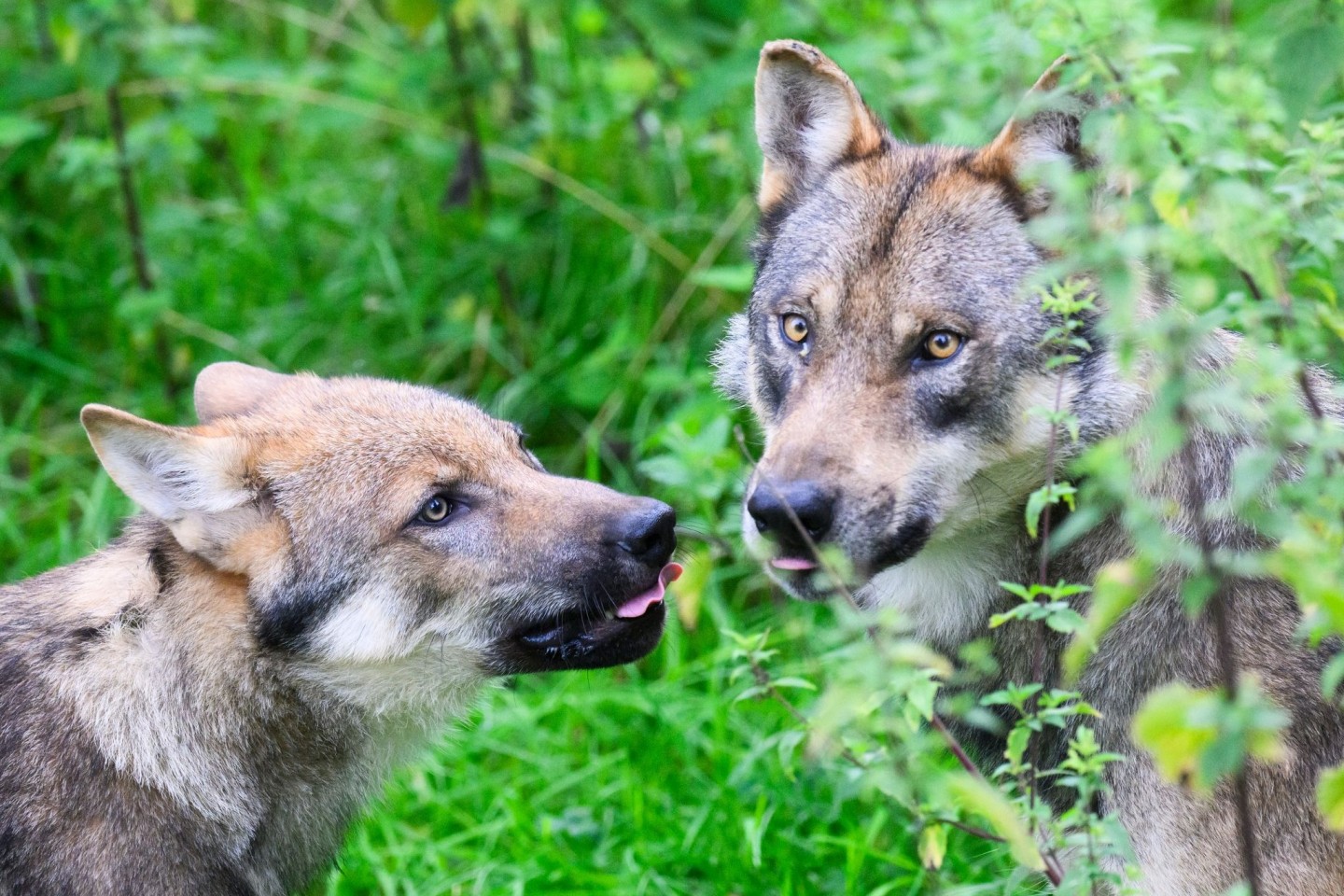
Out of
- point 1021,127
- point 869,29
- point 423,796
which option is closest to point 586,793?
point 423,796

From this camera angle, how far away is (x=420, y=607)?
3971 mm

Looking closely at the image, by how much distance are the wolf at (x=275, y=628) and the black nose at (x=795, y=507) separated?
59 cm

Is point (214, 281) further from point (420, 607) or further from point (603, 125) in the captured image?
point (420, 607)

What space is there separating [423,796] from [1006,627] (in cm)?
274

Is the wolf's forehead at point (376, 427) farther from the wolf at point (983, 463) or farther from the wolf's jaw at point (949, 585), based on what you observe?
the wolf's jaw at point (949, 585)

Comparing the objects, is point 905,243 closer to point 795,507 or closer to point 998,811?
point 795,507

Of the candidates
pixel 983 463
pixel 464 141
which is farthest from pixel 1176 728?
pixel 464 141

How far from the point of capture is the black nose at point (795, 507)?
3.44 m

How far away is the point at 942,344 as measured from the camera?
3736mm

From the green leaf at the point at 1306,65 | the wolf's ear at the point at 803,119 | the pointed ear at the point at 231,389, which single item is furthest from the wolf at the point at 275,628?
the green leaf at the point at 1306,65

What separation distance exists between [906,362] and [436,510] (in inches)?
58.1

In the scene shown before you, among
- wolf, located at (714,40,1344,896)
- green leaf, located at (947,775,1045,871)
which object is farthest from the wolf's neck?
green leaf, located at (947,775,1045,871)

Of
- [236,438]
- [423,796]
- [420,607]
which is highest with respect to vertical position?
[236,438]

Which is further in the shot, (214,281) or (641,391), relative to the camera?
(214,281)
